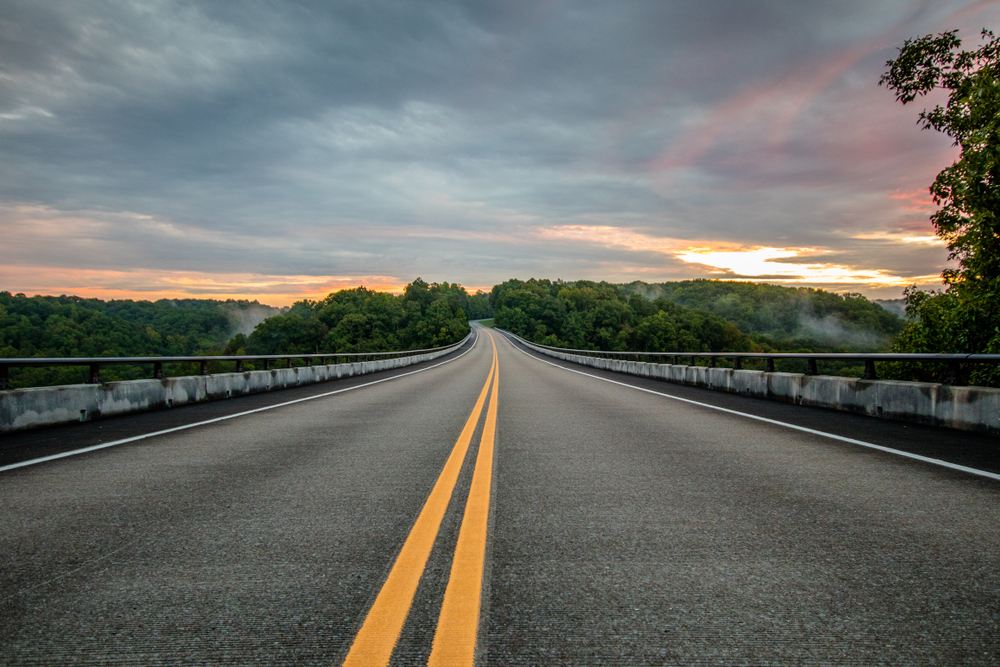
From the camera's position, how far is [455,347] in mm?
84312

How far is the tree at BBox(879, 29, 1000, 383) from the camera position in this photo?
14734 mm

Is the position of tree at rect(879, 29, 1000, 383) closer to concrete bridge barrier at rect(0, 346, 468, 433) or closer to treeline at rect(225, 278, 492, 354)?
concrete bridge barrier at rect(0, 346, 468, 433)

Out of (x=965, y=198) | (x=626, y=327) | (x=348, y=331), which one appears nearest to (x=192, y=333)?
(x=348, y=331)

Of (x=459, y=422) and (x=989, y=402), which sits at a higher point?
(x=989, y=402)

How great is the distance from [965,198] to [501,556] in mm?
17378

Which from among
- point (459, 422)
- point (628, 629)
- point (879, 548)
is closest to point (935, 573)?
point (879, 548)

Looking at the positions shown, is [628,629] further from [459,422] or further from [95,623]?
[459,422]

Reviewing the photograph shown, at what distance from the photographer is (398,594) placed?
2.89 m

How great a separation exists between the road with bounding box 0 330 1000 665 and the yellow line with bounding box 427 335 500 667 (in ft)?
0.05

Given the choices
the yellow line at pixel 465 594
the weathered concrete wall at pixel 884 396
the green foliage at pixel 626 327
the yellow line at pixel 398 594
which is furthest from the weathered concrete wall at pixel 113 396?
the green foliage at pixel 626 327

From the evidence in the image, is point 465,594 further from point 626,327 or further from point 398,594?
point 626,327

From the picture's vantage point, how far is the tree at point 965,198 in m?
14.7

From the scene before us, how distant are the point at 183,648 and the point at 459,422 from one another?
746cm

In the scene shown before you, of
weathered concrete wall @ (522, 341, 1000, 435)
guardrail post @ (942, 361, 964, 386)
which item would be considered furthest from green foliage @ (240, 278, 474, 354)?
guardrail post @ (942, 361, 964, 386)
